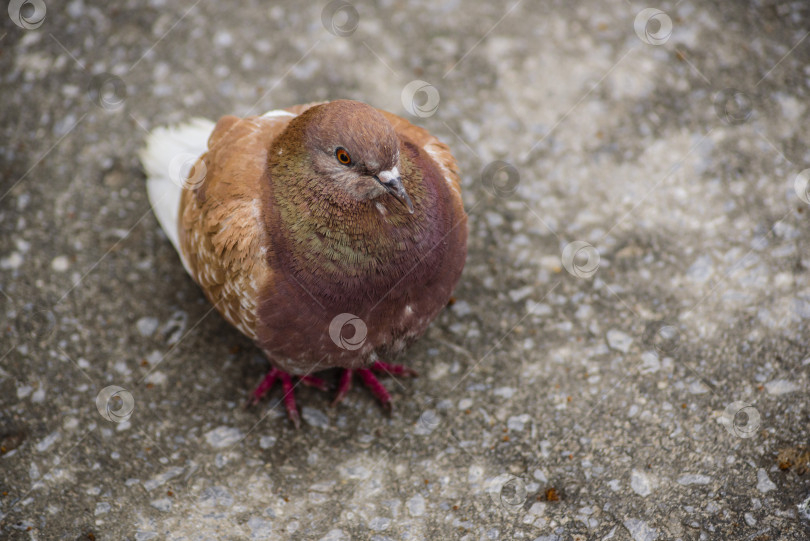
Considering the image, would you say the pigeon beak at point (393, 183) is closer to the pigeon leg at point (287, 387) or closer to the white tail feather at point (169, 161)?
the pigeon leg at point (287, 387)

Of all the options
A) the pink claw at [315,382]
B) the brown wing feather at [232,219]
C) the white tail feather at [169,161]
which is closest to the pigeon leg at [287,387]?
the pink claw at [315,382]

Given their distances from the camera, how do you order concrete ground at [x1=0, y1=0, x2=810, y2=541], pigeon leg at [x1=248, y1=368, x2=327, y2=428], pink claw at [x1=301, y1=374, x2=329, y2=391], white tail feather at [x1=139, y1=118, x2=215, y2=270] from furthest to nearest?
1. white tail feather at [x1=139, y1=118, x2=215, y2=270]
2. pink claw at [x1=301, y1=374, x2=329, y2=391]
3. pigeon leg at [x1=248, y1=368, x2=327, y2=428]
4. concrete ground at [x1=0, y1=0, x2=810, y2=541]

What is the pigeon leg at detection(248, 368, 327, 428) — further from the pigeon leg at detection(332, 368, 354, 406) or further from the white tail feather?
the white tail feather

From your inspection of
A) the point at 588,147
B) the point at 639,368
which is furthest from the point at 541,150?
the point at 639,368

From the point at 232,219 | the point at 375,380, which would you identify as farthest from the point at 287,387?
the point at 232,219

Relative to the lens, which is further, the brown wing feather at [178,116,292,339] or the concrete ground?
the concrete ground

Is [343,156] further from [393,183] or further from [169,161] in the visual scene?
[169,161]

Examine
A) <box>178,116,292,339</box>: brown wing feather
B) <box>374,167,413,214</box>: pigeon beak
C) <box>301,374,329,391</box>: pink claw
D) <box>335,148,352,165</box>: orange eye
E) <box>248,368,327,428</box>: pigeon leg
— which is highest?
<box>374,167,413,214</box>: pigeon beak

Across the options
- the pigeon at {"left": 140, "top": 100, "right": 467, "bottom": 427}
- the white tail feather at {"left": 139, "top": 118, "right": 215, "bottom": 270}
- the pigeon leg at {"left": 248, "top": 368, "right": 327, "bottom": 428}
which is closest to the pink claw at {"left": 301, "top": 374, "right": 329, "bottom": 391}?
the pigeon leg at {"left": 248, "top": 368, "right": 327, "bottom": 428}
